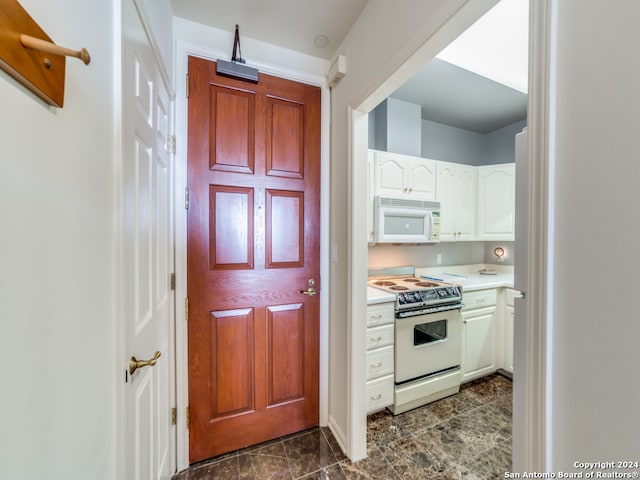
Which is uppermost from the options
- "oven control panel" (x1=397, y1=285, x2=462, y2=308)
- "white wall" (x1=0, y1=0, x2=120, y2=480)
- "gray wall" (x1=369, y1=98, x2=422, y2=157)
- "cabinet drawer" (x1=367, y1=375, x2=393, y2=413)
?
"gray wall" (x1=369, y1=98, x2=422, y2=157)

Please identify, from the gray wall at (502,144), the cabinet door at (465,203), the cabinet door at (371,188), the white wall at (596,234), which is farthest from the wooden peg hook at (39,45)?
the gray wall at (502,144)

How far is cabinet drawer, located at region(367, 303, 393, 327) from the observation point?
1.82 meters

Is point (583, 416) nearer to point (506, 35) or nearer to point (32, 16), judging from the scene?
point (32, 16)

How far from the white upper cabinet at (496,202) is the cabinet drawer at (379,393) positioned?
6.32 ft

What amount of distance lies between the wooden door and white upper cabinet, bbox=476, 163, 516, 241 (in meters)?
2.11

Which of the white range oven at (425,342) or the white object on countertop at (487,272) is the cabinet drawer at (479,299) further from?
the white object on countertop at (487,272)

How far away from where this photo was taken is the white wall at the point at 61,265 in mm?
376

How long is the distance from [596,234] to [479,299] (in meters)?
2.05

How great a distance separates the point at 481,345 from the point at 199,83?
308cm

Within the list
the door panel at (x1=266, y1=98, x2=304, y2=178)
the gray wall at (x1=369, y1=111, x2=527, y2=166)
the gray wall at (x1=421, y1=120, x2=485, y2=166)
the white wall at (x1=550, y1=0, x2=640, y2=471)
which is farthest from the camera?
the gray wall at (x1=421, y1=120, x2=485, y2=166)

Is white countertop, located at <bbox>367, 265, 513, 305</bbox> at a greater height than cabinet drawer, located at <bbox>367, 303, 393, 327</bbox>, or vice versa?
white countertop, located at <bbox>367, 265, 513, 305</bbox>

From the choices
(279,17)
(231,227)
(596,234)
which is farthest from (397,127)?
(596,234)

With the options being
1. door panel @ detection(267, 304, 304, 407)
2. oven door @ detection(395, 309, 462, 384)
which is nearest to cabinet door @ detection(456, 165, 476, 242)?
oven door @ detection(395, 309, 462, 384)

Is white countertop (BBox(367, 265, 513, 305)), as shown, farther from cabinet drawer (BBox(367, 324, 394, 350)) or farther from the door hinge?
the door hinge
